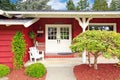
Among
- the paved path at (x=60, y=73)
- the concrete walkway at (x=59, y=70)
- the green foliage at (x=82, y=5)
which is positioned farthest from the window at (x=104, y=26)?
the green foliage at (x=82, y=5)

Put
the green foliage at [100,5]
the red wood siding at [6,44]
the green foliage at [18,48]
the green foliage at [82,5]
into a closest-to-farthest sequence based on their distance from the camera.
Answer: the green foliage at [18,48]
the red wood siding at [6,44]
the green foliage at [100,5]
the green foliage at [82,5]

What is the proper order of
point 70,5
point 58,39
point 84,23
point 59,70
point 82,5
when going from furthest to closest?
point 82,5 → point 70,5 → point 58,39 → point 84,23 → point 59,70

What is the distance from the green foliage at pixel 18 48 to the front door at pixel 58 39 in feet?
17.1

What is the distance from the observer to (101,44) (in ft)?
29.7

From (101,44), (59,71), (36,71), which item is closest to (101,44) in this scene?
(101,44)

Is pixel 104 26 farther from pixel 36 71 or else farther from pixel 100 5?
pixel 100 5

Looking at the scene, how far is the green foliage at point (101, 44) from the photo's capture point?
29.3 feet

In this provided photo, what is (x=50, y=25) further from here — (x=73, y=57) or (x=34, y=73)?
(x=34, y=73)

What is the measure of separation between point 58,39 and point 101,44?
22.7 feet

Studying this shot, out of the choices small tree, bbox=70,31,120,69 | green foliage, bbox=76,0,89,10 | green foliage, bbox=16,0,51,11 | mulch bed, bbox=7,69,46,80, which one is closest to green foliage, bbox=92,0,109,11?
green foliage, bbox=76,0,89,10

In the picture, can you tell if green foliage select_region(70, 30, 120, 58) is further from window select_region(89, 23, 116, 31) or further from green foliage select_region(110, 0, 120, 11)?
green foliage select_region(110, 0, 120, 11)

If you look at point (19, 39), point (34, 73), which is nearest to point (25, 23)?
point (19, 39)

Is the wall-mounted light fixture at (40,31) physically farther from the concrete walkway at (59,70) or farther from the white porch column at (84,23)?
the white porch column at (84,23)

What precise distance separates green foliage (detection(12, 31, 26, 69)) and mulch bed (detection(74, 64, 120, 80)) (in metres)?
2.70
